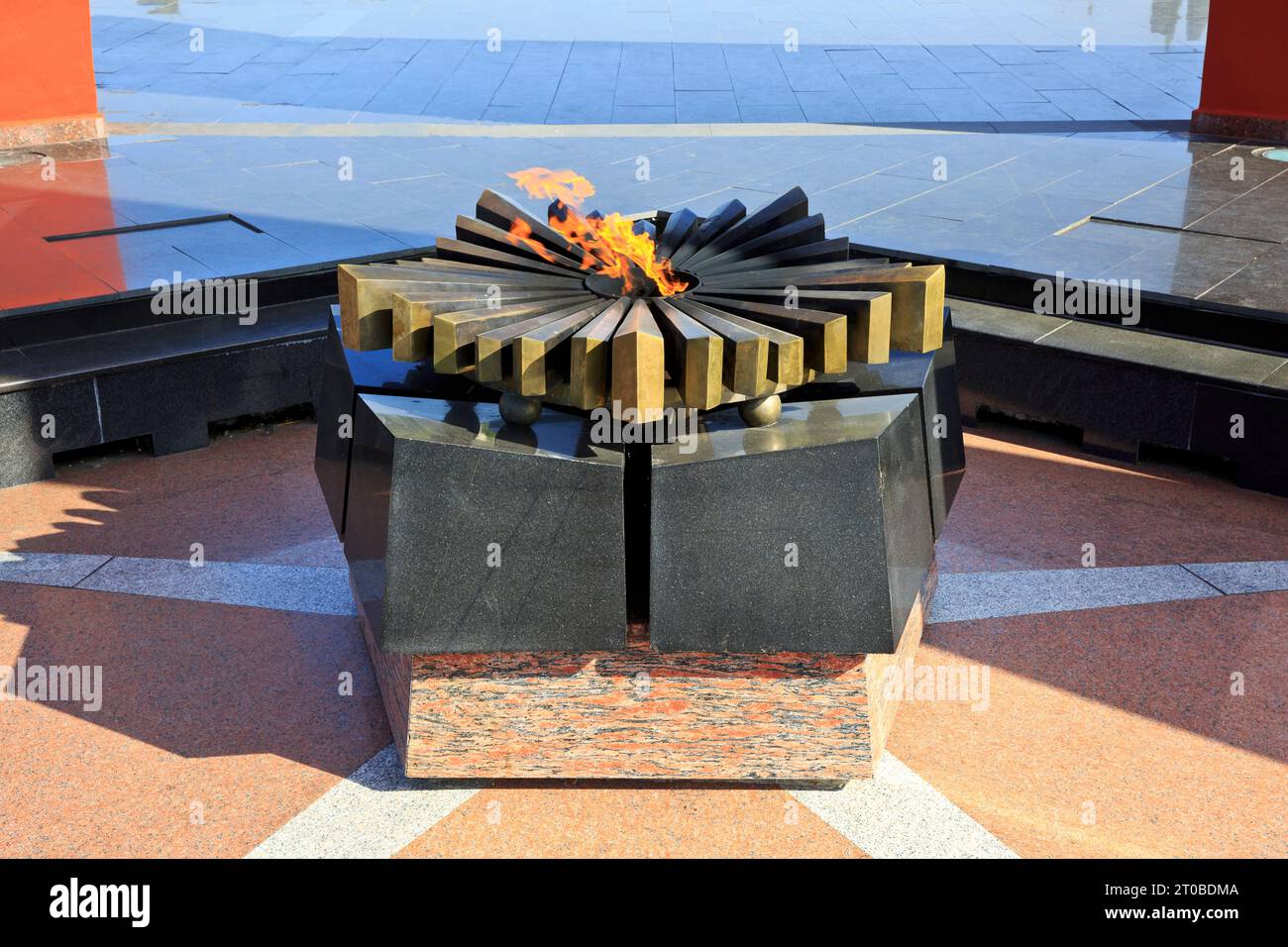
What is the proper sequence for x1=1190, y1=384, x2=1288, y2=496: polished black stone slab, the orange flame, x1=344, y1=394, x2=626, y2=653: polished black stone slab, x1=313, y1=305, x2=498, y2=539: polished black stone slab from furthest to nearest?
x1=1190, y1=384, x2=1288, y2=496: polished black stone slab < the orange flame < x1=313, y1=305, x2=498, y2=539: polished black stone slab < x1=344, y1=394, x2=626, y2=653: polished black stone slab

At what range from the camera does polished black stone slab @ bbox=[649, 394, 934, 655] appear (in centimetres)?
347

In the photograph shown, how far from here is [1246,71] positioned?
961cm

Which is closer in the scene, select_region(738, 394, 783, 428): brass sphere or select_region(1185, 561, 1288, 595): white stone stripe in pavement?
select_region(738, 394, 783, 428): brass sphere

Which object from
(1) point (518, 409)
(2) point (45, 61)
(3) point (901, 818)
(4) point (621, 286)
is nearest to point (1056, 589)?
(3) point (901, 818)

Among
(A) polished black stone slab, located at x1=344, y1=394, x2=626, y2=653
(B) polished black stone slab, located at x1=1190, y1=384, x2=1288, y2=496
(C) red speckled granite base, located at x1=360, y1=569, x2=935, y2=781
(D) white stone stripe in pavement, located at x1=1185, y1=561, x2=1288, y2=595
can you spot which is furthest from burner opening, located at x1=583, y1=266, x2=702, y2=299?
(B) polished black stone slab, located at x1=1190, y1=384, x2=1288, y2=496

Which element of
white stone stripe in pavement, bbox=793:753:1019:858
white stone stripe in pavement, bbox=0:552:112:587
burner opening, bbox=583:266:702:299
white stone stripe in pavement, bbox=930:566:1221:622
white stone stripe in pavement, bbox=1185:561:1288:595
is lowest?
white stone stripe in pavement, bbox=793:753:1019:858

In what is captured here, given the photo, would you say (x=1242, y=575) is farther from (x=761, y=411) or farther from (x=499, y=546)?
(x=499, y=546)

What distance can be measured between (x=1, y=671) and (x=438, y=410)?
1820mm

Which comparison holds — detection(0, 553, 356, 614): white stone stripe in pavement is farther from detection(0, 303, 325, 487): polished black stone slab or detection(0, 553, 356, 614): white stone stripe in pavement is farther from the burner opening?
the burner opening

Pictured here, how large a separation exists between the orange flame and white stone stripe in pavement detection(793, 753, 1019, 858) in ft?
5.17

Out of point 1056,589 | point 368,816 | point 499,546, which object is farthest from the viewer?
point 1056,589

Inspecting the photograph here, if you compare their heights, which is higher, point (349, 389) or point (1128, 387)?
point (349, 389)

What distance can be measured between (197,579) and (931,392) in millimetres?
2799

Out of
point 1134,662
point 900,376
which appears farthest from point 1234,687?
point 900,376
